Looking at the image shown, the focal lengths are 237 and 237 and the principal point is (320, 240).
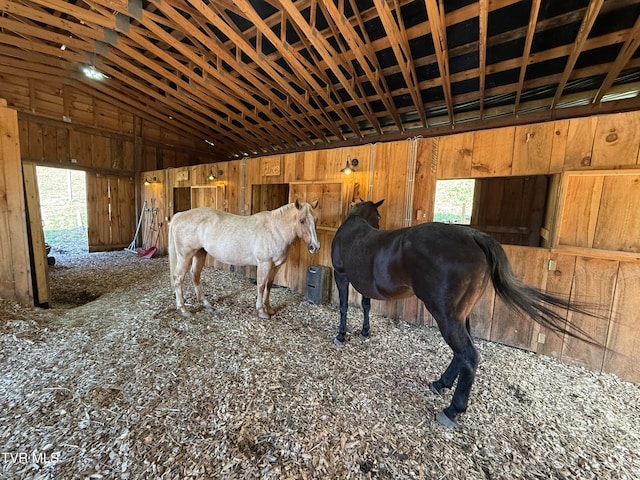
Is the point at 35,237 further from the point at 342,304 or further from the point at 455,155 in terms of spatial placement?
the point at 455,155

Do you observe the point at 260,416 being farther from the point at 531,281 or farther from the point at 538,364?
the point at 531,281

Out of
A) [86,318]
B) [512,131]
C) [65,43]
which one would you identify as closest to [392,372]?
[512,131]

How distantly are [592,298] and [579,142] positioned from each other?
1.36m

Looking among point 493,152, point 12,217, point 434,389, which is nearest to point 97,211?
point 12,217

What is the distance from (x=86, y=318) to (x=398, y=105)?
6129mm

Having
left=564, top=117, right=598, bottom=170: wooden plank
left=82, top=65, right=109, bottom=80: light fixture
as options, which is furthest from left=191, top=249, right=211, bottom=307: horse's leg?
left=82, top=65, right=109, bottom=80: light fixture

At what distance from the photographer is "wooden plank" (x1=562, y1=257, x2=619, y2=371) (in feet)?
6.64

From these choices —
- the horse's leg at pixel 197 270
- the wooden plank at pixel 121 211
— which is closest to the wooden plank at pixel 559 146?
the horse's leg at pixel 197 270

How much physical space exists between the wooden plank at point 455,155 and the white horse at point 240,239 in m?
1.51

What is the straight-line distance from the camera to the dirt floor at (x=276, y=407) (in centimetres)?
122

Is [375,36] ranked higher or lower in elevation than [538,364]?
higher

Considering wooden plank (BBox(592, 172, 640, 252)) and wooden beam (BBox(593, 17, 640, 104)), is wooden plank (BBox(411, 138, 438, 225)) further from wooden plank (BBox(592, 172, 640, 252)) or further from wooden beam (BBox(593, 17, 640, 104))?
wooden beam (BBox(593, 17, 640, 104))

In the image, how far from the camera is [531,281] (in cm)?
234

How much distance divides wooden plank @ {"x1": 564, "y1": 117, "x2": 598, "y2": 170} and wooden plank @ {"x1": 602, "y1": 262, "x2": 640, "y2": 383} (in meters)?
0.91
